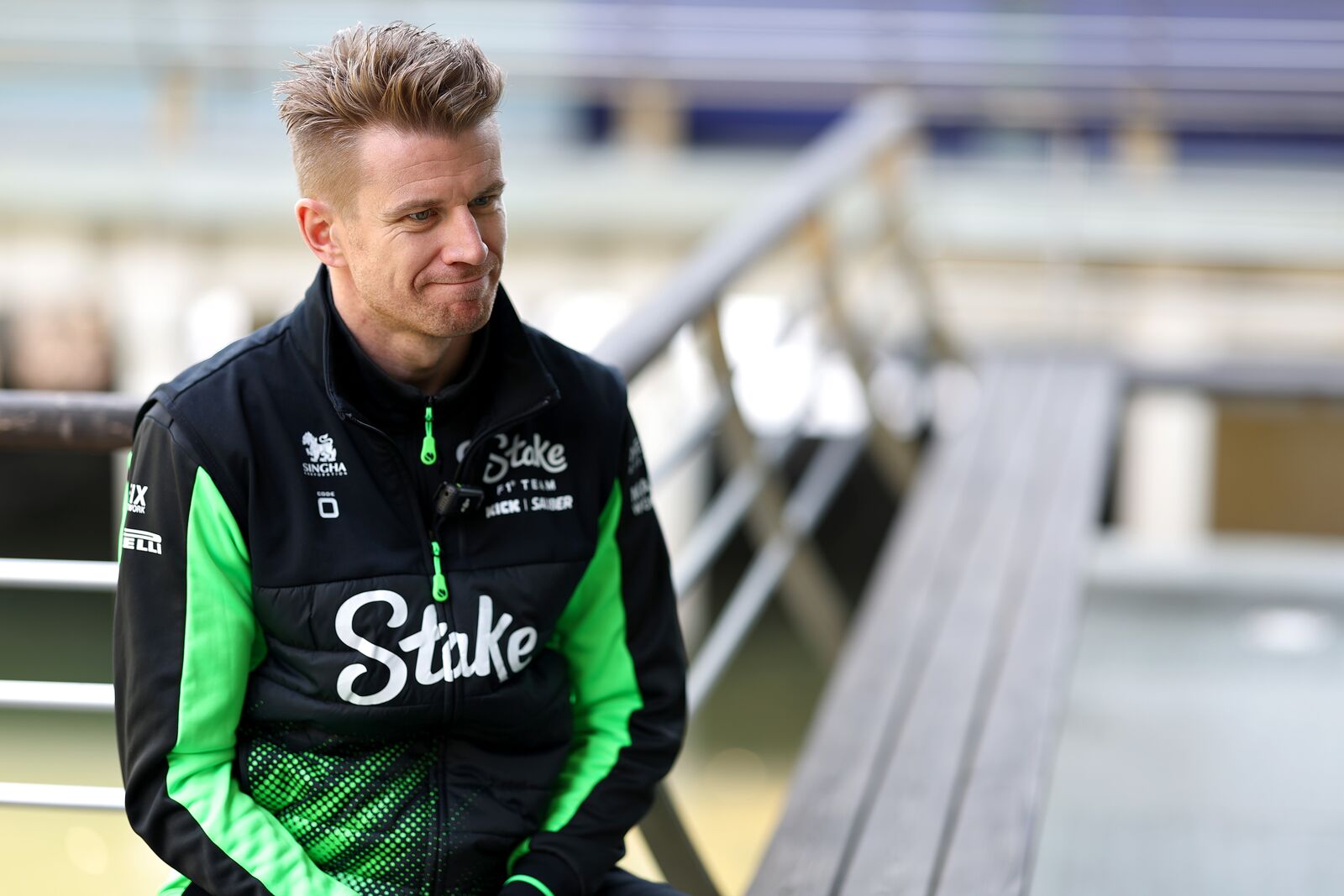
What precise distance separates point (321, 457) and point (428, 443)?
0.08 metres

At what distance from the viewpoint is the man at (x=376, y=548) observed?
1.19 meters

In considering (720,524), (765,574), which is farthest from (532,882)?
(765,574)

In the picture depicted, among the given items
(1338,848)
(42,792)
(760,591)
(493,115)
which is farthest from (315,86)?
(1338,848)

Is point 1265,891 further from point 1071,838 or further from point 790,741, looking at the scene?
point 790,741

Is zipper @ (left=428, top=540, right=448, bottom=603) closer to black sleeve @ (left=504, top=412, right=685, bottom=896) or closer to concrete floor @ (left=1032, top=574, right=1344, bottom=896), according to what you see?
black sleeve @ (left=504, top=412, right=685, bottom=896)

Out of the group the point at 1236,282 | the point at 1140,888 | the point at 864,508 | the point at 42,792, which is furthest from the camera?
the point at 864,508

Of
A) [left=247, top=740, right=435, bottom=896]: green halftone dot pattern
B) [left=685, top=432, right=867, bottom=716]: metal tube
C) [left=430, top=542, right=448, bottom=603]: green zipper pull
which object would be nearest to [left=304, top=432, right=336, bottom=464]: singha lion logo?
[left=430, top=542, right=448, bottom=603]: green zipper pull

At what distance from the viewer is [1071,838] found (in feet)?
7.52

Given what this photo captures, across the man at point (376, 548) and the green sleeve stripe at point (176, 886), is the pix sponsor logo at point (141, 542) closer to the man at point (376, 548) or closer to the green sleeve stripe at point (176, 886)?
the man at point (376, 548)

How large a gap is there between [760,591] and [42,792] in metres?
1.18

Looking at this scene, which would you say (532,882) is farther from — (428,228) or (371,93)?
(371,93)

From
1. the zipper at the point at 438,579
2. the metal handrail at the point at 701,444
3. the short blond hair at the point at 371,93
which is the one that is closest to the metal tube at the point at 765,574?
the metal handrail at the point at 701,444

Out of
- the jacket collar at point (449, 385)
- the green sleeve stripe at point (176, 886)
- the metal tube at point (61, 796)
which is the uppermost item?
the jacket collar at point (449, 385)

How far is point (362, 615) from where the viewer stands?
1.24 metres
